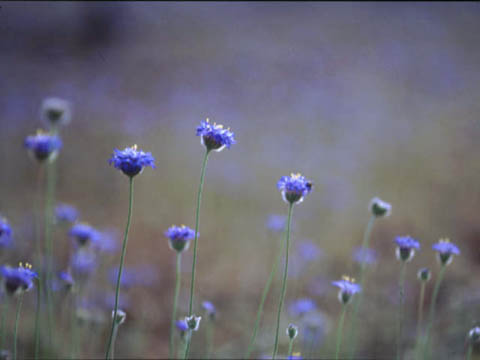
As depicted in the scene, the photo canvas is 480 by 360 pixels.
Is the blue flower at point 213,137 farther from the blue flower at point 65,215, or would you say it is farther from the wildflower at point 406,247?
the blue flower at point 65,215

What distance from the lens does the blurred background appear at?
2982 millimetres

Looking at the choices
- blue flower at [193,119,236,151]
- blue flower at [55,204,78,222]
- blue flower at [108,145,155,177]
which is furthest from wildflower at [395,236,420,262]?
blue flower at [55,204,78,222]

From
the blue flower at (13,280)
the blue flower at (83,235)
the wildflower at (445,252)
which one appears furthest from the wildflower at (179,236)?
the wildflower at (445,252)

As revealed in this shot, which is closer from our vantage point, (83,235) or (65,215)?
(83,235)

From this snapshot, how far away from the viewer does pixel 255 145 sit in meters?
5.68

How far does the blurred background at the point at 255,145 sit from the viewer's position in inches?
117

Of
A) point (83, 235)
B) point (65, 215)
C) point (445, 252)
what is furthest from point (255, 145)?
point (445, 252)

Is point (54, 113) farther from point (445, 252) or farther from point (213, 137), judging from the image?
point (445, 252)

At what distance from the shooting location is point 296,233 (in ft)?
13.2

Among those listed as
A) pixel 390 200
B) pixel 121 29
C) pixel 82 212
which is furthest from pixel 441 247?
pixel 121 29

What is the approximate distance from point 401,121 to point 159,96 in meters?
3.62

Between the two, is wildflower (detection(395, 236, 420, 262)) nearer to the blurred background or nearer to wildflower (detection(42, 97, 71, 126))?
the blurred background

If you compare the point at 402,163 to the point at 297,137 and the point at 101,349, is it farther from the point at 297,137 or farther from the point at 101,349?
the point at 101,349

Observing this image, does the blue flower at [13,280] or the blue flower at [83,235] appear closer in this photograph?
the blue flower at [13,280]
